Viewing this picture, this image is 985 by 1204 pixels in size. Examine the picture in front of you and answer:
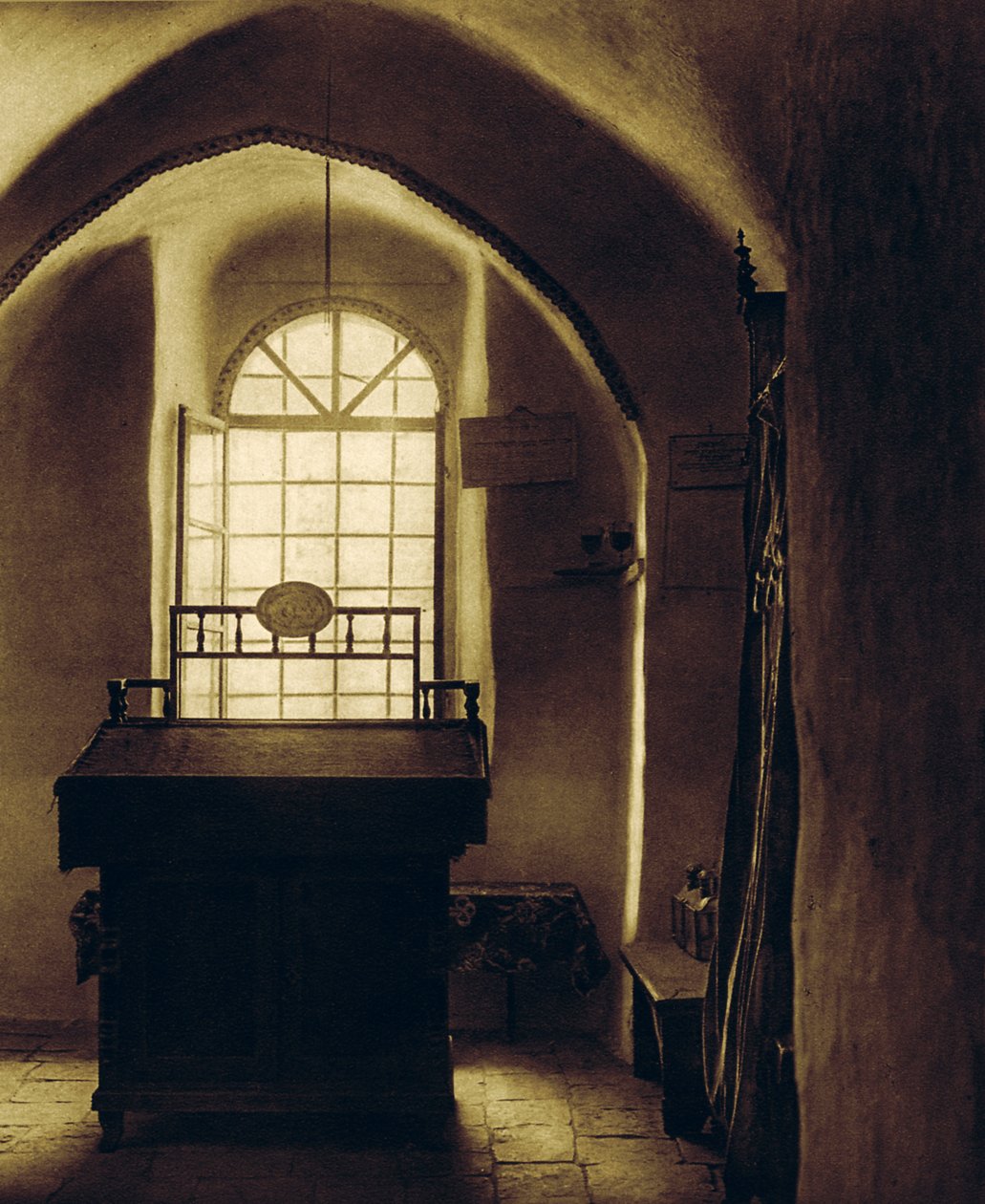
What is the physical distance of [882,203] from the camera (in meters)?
2.62

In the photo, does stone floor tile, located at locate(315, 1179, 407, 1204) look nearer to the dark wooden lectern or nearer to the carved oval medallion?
the dark wooden lectern

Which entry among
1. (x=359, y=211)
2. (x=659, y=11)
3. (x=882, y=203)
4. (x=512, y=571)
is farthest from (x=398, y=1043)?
(x=359, y=211)

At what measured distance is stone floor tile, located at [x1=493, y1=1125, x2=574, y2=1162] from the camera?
4.07m

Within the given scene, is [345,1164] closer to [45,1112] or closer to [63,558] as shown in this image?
[45,1112]

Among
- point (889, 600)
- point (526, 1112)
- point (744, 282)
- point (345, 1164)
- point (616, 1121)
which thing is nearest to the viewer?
point (889, 600)

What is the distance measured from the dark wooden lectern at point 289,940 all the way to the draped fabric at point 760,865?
0.91m

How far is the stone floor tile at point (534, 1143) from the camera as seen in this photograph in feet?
13.4

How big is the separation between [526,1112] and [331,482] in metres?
3.10

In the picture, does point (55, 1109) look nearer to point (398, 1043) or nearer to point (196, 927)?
point (196, 927)

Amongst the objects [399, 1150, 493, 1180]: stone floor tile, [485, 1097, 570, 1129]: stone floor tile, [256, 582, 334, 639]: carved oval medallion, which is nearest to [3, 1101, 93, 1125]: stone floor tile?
[399, 1150, 493, 1180]: stone floor tile

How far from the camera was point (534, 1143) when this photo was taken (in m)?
4.21

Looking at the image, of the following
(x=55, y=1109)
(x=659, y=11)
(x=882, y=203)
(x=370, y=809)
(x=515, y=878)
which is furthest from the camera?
(x=515, y=878)

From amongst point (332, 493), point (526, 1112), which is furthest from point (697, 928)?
point (332, 493)

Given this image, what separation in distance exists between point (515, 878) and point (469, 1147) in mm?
1665
